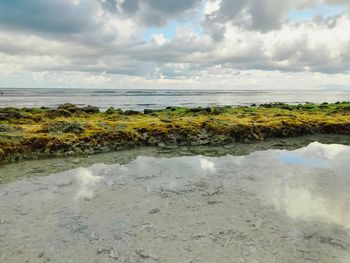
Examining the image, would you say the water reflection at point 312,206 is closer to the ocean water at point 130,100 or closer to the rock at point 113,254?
the rock at point 113,254

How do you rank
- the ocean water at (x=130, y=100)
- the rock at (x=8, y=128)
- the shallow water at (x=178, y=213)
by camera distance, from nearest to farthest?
the shallow water at (x=178, y=213), the rock at (x=8, y=128), the ocean water at (x=130, y=100)

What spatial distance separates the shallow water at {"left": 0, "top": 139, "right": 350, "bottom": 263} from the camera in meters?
6.43

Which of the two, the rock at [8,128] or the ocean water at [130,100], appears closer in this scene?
the rock at [8,128]

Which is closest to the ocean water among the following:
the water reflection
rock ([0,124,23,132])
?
rock ([0,124,23,132])


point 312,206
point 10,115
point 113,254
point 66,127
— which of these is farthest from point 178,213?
point 10,115

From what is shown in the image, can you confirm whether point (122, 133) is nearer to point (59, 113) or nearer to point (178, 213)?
point (178, 213)

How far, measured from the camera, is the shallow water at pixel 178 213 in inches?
253

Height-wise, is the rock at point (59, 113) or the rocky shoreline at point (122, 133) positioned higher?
the rock at point (59, 113)

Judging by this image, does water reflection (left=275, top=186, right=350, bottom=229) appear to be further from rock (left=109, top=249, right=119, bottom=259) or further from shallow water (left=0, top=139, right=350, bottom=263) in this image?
rock (left=109, top=249, right=119, bottom=259)

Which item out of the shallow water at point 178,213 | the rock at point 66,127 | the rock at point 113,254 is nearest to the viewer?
the rock at point 113,254

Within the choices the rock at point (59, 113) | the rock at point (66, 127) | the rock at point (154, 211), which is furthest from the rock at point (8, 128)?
the rock at point (154, 211)

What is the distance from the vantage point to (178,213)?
8.35m

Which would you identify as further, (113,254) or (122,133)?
(122,133)

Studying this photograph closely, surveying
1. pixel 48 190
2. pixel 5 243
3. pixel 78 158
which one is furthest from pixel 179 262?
pixel 78 158
